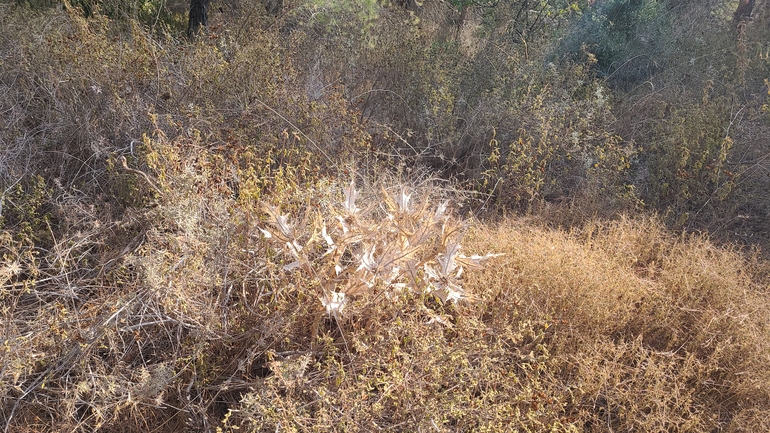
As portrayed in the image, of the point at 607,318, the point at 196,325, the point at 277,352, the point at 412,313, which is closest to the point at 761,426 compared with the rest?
the point at 607,318

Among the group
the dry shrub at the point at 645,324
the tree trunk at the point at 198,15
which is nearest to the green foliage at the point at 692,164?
the dry shrub at the point at 645,324

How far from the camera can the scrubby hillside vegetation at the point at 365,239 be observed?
2197mm

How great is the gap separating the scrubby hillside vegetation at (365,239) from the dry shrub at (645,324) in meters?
0.02

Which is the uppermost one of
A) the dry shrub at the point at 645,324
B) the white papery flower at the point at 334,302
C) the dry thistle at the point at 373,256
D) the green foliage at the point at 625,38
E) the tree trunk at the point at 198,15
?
the green foliage at the point at 625,38

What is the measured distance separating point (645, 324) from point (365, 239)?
159 centimetres

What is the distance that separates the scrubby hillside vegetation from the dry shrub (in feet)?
0.05

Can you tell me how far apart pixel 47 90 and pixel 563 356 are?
3443 mm

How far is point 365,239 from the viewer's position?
229 centimetres

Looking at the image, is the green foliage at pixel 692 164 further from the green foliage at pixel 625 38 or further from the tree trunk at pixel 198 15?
the tree trunk at pixel 198 15

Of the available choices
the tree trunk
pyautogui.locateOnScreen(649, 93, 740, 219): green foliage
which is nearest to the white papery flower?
pyautogui.locateOnScreen(649, 93, 740, 219): green foliage

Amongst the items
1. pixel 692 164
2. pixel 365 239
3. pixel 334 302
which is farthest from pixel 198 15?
pixel 692 164

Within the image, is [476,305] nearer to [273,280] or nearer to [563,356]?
[563,356]

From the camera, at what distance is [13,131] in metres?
3.21

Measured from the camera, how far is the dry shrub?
2.37 meters
